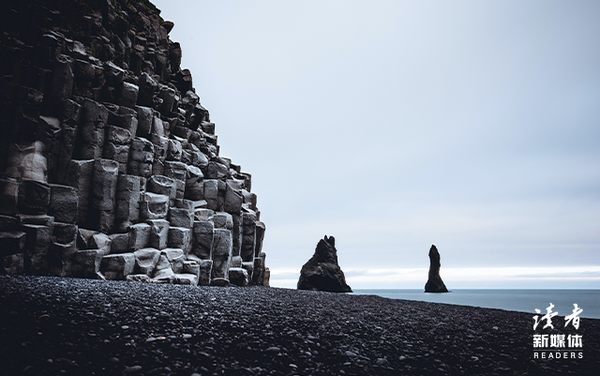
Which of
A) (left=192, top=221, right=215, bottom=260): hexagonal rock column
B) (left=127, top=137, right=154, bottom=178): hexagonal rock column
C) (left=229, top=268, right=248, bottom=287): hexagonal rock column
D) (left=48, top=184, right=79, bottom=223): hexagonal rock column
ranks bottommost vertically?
(left=229, top=268, right=248, bottom=287): hexagonal rock column

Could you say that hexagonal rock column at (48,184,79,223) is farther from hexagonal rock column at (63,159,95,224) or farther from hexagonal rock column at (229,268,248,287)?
hexagonal rock column at (229,268,248,287)

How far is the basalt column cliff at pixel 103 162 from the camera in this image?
1977 centimetres

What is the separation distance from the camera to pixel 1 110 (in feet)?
65.0

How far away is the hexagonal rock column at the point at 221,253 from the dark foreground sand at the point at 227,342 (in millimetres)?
16029

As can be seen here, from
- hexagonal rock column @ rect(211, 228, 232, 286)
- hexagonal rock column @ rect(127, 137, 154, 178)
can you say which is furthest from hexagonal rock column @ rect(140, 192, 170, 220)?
hexagonal rock column @ rect(211, 228, 232, 286)

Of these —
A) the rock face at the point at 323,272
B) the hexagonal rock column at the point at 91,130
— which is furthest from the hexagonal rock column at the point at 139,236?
the rock face at the point at 323,272

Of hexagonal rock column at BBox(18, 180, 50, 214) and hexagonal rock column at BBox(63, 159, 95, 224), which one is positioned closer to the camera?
hexagonal rock column at BBox(18, 180, 50, 214)

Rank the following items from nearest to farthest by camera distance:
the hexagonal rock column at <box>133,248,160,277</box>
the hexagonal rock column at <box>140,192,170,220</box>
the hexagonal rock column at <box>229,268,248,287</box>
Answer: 1. the hexagonal rock column at <box>133,248,160,277</box>
2. the hexagonal rock column at <box>140,192,170,220</box>
3. the hexagonal rock column at <box>229,268,248,287</box>

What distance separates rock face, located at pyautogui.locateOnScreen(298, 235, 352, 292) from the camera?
48469 millimetres

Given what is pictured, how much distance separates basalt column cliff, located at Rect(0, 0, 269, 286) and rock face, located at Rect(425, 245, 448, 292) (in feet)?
226

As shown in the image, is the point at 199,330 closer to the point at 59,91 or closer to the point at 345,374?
the point at 345,374

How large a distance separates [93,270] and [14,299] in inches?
512

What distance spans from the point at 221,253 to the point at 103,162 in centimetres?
1187

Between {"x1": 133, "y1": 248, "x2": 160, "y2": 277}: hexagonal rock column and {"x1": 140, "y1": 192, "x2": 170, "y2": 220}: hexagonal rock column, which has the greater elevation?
{"x1": 140, "y1": 192, "x2": 170, "y2": 220}: hexagonal rock column
